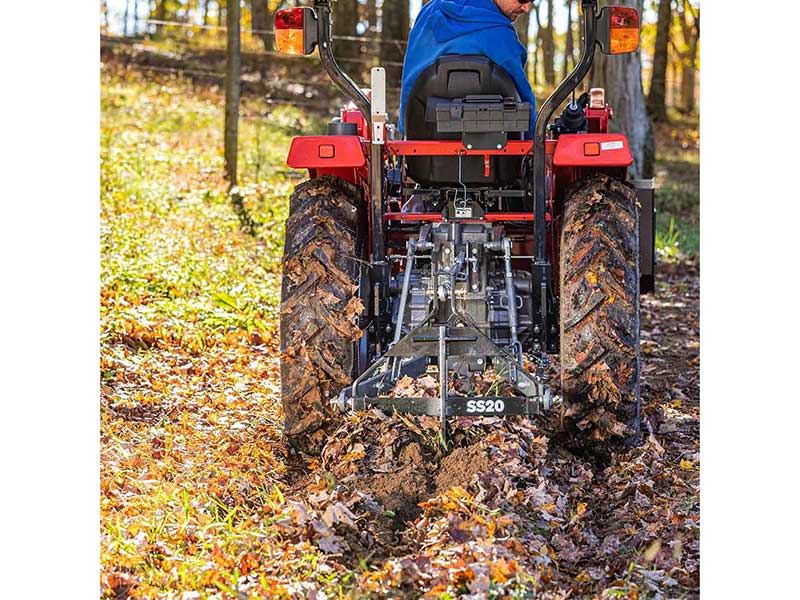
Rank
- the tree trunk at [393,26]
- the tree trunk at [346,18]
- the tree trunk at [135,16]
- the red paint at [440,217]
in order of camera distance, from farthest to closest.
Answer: the tree trunk at [135,16]
the tree trunk at [346,18]
the tree trunk at [393,26]
the red paint at [440,217]

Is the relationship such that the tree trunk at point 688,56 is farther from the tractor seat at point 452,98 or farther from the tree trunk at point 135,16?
the tractor seat at point 452,98

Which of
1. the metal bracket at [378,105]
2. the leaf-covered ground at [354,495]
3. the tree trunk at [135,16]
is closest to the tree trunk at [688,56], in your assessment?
the tree trunk at [135,16]

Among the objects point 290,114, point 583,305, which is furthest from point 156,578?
point 290,114

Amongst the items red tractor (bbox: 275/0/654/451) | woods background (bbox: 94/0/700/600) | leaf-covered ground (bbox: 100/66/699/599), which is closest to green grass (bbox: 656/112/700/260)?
woods background (bbox: 94/0/700/600)

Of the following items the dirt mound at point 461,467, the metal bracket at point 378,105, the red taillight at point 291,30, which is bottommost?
the dirt mound at point 461,467

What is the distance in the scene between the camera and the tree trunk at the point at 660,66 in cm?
2580

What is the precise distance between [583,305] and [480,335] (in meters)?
0.60

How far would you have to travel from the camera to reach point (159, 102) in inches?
806

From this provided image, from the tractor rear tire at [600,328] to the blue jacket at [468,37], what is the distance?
0.74 meters

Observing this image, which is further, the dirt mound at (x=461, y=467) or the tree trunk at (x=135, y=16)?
the tree trunk at (x=135, y=16)

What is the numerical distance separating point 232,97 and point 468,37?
9438mm

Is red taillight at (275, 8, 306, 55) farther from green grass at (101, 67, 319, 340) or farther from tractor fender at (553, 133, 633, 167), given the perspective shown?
green grass at (101, 67, 319, 340)

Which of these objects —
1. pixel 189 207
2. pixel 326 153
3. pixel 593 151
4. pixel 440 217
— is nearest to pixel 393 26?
pixel 189 207
